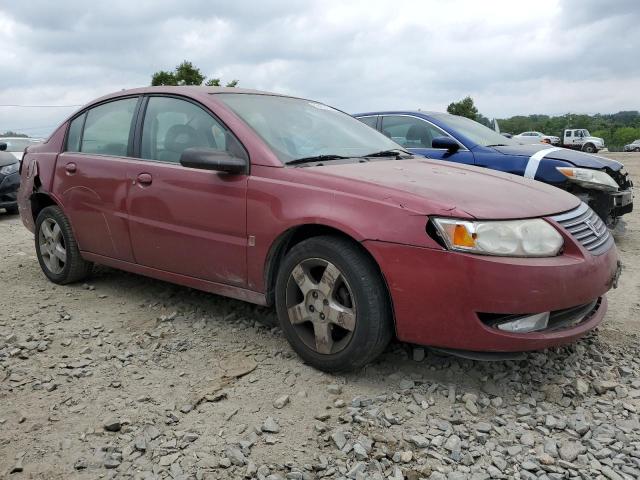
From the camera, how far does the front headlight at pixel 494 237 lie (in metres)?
2.55

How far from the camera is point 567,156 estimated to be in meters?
5.90

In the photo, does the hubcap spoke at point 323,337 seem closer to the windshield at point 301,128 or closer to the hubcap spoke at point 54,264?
the windshield at point 301,128

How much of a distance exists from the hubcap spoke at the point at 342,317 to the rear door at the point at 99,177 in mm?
1726

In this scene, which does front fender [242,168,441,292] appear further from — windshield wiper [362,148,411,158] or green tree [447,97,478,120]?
green tree [447,97,478,120]

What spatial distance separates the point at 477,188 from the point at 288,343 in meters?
1.34

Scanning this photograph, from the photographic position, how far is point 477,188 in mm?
2953

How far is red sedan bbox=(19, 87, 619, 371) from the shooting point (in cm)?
259

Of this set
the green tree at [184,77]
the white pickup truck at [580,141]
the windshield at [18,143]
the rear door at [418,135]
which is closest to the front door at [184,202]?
the rear door at [418,135]

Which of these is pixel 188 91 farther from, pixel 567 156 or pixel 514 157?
pixel 567 156

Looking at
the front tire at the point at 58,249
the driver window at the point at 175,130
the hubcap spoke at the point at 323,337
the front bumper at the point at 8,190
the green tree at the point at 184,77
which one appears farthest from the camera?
the green tree at the point at 184,77

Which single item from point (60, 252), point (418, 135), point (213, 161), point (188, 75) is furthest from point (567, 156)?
point (188, 75)

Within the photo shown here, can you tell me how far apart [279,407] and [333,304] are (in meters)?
0.55

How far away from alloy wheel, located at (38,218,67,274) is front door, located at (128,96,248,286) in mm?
1004

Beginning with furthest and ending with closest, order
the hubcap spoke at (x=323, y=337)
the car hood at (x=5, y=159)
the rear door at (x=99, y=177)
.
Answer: the car hood at (x=5, y=159)
the rear door at (x=99, y=177)
the hubcap spoke at (x=323, y=337)
